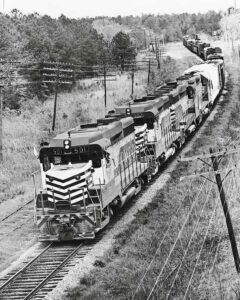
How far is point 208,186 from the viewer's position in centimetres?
2148

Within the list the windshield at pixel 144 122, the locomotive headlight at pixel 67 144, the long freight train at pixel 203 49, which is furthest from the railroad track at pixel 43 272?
the long freight train at pixel 203 49

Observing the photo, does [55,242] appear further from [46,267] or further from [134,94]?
[134,94]

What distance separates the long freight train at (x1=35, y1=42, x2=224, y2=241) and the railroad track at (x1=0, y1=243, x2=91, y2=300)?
429 millimetres

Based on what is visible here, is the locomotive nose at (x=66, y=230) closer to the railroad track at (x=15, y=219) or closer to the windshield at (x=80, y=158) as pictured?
the windshield at (x=80, y=158)

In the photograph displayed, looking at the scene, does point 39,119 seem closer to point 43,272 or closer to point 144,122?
point 144,122

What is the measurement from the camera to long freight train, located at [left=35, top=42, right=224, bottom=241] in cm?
1675

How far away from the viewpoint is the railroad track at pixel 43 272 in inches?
545

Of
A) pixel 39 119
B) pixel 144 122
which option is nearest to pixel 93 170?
pixel 144 122

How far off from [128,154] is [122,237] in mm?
4302

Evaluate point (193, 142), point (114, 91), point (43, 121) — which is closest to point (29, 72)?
point (114, 91)

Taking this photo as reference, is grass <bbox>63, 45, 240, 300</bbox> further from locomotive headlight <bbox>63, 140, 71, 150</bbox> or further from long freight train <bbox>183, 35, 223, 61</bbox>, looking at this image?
long freight train <bbox>183, 35, 223, 61</bbox>

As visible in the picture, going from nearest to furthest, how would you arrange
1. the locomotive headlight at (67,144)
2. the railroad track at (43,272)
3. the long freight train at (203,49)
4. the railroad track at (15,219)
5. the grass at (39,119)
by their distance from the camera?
the railroad track at (43,272), the locomotive headlight at (67,144), the railroad track at (15,219), the grass at (39,119), the long freight train at (203,49)

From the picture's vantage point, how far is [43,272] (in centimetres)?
1512

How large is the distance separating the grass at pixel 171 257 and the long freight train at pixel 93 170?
1254 mm
